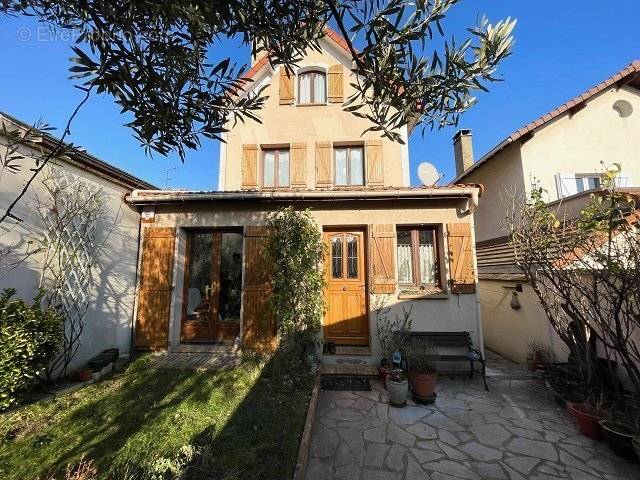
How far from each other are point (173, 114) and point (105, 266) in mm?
5214

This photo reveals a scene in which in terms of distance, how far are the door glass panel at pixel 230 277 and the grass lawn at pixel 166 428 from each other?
1800mm

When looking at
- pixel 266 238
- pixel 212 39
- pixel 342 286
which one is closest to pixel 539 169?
pixel 342 286

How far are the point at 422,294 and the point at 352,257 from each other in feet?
5.63

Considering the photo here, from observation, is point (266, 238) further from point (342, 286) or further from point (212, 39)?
point (212, 39)

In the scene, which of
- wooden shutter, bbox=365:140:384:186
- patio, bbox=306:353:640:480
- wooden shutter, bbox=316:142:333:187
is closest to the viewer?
patio, bbox=306:353:640:480

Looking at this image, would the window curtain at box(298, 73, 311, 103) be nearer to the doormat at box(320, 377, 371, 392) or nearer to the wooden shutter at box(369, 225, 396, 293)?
the wooden shutter at box(369, 225, 396, 293)

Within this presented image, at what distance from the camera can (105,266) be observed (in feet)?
19.4

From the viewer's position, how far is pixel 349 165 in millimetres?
8141

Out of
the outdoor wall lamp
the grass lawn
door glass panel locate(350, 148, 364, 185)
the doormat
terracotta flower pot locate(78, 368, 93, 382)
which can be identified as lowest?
the doormat

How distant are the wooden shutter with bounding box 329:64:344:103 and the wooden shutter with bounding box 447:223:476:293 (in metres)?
5.02

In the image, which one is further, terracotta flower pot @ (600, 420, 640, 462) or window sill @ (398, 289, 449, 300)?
window sill @ (398, 289, 449, 300)

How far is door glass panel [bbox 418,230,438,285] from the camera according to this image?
6.31m

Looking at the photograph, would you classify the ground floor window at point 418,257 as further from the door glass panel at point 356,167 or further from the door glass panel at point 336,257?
the door glass panel at point 356,167

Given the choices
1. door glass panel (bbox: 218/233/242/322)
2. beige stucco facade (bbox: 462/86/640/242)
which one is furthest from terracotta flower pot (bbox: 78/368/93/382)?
beige stucco facade (bbox: 462/86/640/242)
